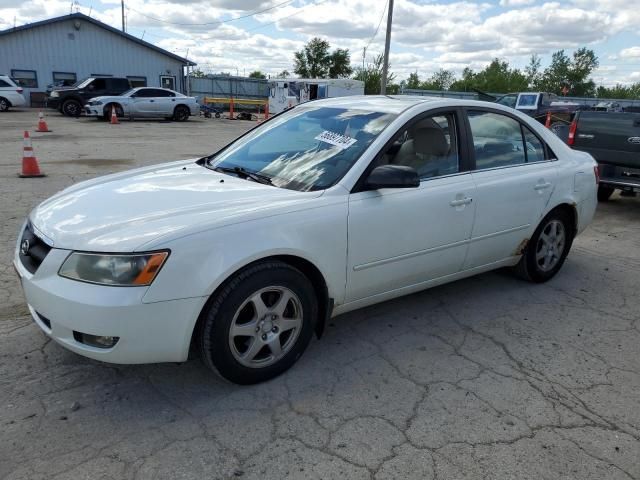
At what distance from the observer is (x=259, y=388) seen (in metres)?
2.89

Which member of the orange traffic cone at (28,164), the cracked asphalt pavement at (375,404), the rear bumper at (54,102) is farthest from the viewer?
the rear bumper at (54,102)

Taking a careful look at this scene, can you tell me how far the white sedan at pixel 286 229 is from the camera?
2463 millimetres

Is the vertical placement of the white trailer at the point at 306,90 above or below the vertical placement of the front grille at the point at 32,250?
above

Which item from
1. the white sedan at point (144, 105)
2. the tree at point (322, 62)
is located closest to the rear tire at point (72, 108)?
the white sedan at point (144, 105)

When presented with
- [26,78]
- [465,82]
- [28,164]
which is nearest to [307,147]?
[28,164]

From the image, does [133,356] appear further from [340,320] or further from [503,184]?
[503,184]

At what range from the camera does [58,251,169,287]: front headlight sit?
2.40 metres

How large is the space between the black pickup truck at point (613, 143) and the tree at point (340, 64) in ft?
178

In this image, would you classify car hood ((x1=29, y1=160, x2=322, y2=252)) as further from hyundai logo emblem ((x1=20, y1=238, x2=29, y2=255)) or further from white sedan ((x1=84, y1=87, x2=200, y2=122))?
white sedan ((x1=84, y1=87, x2=200, y2=122))

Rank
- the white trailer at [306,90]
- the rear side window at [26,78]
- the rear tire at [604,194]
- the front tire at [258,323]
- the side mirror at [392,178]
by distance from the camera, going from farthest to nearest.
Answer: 1. the white trailer at [306,90]
2. the rear side window at [26,78]
3. the rear tire at [604,194]
4. the side mirror at [392,178]
5. the front tire at [258,323]

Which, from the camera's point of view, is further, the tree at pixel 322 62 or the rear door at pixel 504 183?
the tree at pixel 322 62

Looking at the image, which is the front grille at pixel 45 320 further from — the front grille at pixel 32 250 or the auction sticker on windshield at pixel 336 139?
the auction sticker on windshield at pixel 336 139

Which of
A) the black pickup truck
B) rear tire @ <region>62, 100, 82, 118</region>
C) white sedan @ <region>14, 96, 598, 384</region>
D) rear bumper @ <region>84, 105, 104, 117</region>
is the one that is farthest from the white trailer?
white sedan @ <region>14, 96, 598, 384</region>

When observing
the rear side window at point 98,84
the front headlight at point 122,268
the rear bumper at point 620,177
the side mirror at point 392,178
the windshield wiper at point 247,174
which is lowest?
the rear bumper at point 620,177
